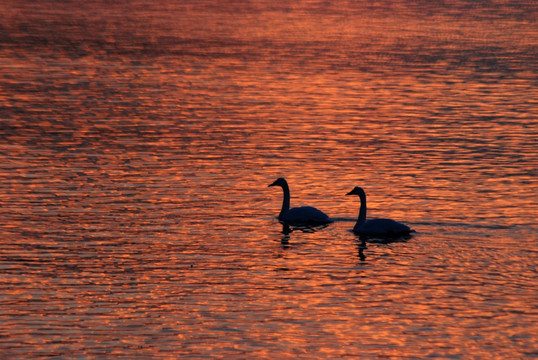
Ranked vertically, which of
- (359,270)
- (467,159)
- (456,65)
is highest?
(456,65)

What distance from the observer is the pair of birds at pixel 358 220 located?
25.1m

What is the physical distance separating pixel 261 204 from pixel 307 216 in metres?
2.85

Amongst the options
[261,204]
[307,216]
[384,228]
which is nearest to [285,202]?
[261,204]

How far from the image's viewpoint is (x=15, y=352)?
56.2 feet

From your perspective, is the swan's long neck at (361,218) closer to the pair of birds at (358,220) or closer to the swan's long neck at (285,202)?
the pair of birds at (358,220)

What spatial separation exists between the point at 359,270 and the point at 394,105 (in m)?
26.4

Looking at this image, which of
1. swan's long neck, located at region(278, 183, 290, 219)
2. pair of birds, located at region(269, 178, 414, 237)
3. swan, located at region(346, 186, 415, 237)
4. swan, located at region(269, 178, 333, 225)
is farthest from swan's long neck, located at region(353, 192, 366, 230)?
swan's long neck, located at region(278, 183, 290, 219)

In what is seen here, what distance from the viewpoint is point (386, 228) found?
25094 millimetres

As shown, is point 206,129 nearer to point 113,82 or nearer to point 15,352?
point 113,82

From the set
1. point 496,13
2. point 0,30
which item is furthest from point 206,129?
point 496,13

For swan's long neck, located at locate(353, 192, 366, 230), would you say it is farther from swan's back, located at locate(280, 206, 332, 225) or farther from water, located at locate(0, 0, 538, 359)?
swan's back, located at locate(280, 206, 332, 225)

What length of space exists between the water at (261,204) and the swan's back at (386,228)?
15.9 inches

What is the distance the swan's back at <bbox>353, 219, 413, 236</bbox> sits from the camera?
25.0 meters

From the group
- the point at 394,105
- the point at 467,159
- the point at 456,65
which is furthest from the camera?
the point at 456,65
